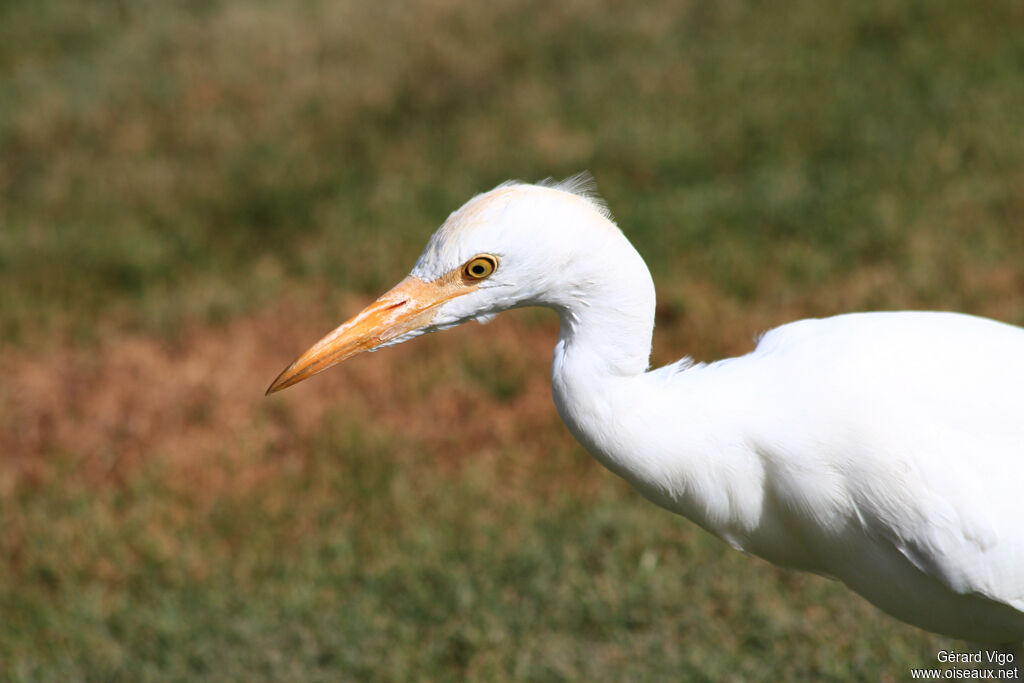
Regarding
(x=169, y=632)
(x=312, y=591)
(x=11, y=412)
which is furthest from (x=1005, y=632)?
(x=11, y=412)

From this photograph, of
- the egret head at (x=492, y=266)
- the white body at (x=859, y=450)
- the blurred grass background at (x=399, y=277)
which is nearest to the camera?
the egret head at (x=492, y=266)

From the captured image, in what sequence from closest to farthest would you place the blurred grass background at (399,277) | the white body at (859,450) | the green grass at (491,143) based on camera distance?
1. the white body at (859,450)
2. the blurred grass background at (399,277)
3. the green grass at (491,143)

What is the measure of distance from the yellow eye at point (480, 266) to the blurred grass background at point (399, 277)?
1.89 meters

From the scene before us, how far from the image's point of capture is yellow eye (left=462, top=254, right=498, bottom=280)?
2.60 m

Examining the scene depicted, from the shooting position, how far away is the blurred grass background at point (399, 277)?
4.24 m

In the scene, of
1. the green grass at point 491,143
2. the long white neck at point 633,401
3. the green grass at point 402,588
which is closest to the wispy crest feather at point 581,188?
the long white neck at point 633,401

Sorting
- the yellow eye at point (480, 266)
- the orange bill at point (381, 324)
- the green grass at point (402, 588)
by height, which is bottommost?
the green grass at point (402, 588)

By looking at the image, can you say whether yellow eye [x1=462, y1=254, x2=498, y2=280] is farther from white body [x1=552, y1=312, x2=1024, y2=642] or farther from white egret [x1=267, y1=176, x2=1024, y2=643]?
white body [x1=552, y1=312, x2=1024, y2=642]

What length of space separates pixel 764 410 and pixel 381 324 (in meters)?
1.03

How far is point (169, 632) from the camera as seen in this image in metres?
4.32

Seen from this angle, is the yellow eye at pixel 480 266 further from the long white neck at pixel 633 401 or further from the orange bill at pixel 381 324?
the long white neck at pixel 633 401

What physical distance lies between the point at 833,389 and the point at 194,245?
554 centimetres

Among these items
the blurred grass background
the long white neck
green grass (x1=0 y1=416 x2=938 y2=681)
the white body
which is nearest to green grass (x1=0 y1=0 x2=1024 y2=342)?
the blurred grass background

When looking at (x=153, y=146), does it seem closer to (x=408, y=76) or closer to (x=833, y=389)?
(x=408, y=76)
